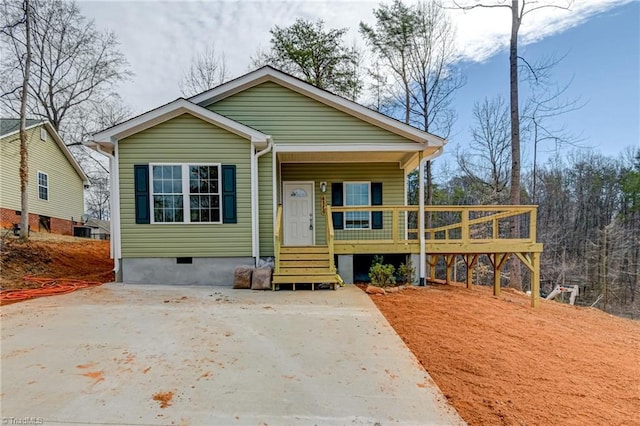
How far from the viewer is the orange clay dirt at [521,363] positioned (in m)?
2.67

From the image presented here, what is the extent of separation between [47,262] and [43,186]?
30.3 ft

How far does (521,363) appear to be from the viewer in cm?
357

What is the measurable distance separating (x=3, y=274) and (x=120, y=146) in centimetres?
452

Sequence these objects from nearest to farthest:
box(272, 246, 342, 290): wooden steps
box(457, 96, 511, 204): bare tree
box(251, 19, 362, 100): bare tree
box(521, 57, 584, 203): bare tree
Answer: box(272, 246, 342, 290): wooden steps, box(521, 57, 584, 203): bare tree, box(457, 96, 511, 204): bare tree, box(251, 19, 362, 100): bare tree

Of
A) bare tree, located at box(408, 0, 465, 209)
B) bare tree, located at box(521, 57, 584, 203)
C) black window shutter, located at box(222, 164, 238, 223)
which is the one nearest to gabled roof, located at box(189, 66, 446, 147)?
black window shutter, located at box(222, 164, 238, 223)

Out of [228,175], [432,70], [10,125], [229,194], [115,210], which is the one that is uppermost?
[432,70]

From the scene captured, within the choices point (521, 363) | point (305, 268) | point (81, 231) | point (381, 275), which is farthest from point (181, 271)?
point (81, 231)

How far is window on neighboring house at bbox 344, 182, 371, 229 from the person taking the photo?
10.3 meters

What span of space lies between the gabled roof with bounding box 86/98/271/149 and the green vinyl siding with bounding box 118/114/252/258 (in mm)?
126

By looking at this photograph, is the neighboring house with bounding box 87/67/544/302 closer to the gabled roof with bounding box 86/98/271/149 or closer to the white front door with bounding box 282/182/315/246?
the gabled roof with bounding box 86/98/271/149

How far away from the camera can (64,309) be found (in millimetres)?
5320

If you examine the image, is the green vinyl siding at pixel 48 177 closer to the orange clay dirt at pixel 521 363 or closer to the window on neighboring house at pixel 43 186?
the window on neighboring house at pixel 43 186

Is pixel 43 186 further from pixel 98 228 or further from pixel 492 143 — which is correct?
pixel 492 143

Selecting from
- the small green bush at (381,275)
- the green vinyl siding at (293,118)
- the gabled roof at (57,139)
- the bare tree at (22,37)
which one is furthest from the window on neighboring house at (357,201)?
the gabled roof at (57,139)
